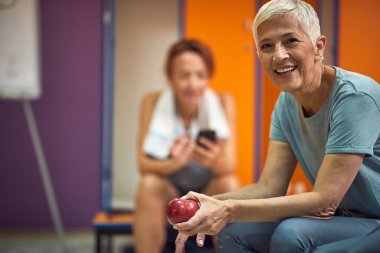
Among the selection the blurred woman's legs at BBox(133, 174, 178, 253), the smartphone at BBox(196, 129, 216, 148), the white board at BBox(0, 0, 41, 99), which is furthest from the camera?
the white board at BBox(0, 0, 41, 99)

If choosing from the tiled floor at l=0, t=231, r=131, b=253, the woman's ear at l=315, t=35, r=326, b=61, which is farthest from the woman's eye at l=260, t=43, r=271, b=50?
the tiled floor at l=0, t=231, r=131, b=253

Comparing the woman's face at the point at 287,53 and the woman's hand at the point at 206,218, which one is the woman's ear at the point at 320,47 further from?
the woman's hand at the point at 206,218

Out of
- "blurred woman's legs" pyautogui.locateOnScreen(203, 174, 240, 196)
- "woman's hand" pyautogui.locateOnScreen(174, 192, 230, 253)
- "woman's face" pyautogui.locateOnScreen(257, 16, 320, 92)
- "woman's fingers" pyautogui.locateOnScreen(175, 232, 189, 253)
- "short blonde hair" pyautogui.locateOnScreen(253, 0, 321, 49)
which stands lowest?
"blurred woman's legs" pyautogui.locateOnScreen(203, 174, 240, 196)

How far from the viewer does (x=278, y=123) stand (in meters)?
1.23

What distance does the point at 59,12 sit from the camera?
3.26 metres

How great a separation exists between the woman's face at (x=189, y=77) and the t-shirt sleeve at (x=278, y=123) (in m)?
1.19

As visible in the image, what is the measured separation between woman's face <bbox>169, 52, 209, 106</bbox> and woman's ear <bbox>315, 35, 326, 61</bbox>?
136cm

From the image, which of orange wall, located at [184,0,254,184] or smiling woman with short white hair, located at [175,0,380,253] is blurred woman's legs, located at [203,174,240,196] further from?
smiling woman with short white hair, located at [175,0,380,253]

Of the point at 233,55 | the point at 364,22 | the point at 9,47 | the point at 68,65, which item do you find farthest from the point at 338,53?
the point at 68,65

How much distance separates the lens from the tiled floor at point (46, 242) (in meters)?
2.86

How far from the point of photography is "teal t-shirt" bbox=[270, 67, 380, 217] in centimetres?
101

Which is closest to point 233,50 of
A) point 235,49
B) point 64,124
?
point 235,49

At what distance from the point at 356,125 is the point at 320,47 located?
0.19 metres

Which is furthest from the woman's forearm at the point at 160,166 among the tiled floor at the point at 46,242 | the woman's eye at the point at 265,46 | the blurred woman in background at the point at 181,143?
the woman's eye at the point at 265,46
